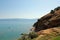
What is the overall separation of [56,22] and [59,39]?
Answer: 17.9 meters

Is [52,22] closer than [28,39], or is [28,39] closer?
[28,39]

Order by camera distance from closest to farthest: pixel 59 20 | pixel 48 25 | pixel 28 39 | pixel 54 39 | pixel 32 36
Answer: pixel 54 39 → pixel 28 39 → pixel 32 36 → pixel 59 20 → pixel 48 25

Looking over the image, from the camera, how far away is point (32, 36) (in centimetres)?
2948

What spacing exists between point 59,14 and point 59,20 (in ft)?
9.80

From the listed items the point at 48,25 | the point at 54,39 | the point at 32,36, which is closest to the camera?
the point at 54,39

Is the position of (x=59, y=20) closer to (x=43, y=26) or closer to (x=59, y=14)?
(x=59, y=14)

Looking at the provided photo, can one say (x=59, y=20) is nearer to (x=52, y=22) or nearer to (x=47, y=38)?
(x=52, y=22)

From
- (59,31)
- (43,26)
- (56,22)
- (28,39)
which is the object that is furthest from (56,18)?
(28,39)

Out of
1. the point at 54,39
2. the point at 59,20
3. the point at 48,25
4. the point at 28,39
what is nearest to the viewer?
the point at 54,39

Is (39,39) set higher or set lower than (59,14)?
lower

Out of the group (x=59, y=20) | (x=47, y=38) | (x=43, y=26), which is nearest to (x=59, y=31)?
(x=47, y=38)

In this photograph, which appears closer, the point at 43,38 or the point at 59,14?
the point at 43,38

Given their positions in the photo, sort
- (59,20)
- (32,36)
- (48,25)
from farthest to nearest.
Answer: (48,25), (59,20), (32,36)

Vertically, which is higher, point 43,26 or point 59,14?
Answer: point 59,14
